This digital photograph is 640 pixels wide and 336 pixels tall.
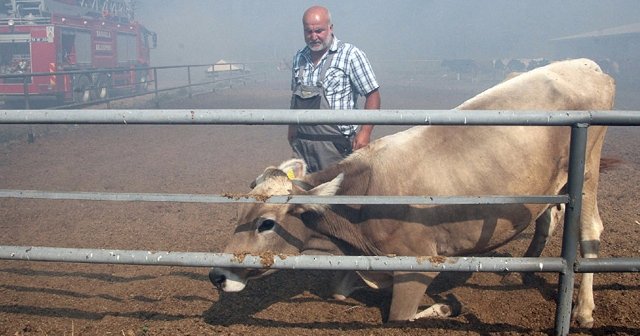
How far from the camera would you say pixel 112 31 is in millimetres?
21312

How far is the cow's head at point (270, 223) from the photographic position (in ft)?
10.8

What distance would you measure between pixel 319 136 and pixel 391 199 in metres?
1.92

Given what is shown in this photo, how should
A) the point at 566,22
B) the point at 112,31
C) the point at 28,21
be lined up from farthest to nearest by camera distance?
1. the point at 566,22
2. the point at 112,31
3. the point at 28,21

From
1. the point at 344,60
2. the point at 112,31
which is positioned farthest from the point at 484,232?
the point at 112,31

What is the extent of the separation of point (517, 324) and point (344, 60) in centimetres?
254

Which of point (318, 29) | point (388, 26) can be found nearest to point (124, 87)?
point (318, 29)

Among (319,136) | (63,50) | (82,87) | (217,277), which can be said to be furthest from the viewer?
(63,50)

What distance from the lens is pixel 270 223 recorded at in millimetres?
3404

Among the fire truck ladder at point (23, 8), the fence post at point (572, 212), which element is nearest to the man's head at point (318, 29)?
the fence post at point (572, 212)

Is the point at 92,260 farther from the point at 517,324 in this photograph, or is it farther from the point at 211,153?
the point at 211,153

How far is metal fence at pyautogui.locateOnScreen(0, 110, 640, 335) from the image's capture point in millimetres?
2348

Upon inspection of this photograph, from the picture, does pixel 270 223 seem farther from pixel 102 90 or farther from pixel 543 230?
pixel 102 90

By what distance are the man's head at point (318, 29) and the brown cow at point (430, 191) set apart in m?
1.18

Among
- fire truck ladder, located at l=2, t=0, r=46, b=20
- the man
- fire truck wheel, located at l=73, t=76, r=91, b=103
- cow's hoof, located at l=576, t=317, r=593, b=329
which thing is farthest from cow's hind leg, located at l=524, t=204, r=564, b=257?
fire truck ladder, located at l=2, t=0, r=46, b=20
